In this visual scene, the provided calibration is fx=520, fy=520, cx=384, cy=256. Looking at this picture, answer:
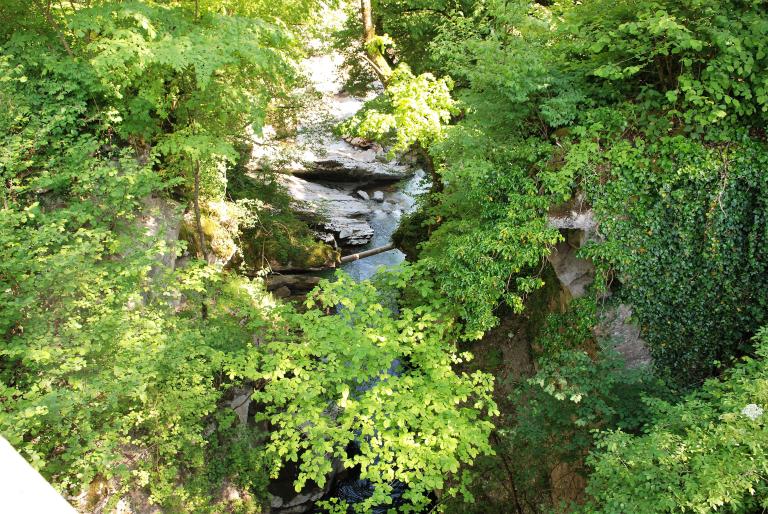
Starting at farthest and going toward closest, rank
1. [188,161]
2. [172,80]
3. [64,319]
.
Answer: [188,161] → [172,80] → [64,319]

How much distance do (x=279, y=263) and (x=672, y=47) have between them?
1061cm

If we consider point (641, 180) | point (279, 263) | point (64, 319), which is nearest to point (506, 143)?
point (641, 180)

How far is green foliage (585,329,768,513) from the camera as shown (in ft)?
13.4

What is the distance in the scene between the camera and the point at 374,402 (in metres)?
5.85

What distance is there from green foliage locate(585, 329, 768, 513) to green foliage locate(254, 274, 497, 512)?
1529mm

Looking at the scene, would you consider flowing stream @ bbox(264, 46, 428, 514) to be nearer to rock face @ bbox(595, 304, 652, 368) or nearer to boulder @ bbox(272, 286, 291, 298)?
boulder @ bbox(272, 286, 291, 298)

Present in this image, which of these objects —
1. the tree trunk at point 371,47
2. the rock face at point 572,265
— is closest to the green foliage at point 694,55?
the rock face at point 572,265

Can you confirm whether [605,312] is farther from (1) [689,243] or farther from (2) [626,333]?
(1) [689,243]

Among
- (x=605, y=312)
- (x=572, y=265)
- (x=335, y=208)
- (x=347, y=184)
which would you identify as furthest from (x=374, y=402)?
(x=347, y=184)

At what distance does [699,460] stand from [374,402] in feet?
Answer: 10.3

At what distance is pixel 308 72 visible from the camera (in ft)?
42.5

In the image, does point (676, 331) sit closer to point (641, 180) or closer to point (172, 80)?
point (641, 180)

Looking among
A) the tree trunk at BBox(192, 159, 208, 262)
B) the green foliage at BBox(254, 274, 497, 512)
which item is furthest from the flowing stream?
the green foliage at BBox(254, 274, 497, 512)

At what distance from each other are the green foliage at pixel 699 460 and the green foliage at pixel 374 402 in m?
1.53
